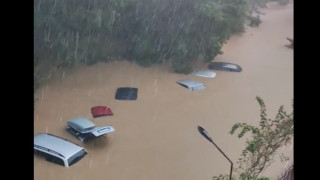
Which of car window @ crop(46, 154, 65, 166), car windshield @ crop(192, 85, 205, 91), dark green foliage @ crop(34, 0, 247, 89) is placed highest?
dark green foliage @ crop(34, 0, 247, 89)

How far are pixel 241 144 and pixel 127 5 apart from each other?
7816 millimetres

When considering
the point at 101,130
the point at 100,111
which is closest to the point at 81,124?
the point at 101,130

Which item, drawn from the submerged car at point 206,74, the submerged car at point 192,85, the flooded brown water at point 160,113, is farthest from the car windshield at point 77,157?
the submerged car at point 206,74

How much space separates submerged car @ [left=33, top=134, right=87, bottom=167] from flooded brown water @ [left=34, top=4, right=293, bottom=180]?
6.3 inches

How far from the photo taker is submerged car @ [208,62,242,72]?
17219 mm

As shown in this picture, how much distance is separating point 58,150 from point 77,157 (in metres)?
0.53

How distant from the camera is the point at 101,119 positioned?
42.0 ft

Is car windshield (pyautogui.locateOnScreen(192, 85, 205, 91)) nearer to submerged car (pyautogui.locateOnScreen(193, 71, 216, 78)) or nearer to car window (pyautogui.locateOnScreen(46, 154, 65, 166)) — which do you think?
submerged car (pyautogui.locateOnScreen(193, 71, 216, 78))

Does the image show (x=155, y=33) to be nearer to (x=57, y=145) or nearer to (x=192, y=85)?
(x=192, y=85)

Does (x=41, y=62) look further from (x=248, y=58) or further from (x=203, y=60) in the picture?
(x=248, y=58)

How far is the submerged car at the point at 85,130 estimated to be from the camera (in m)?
11.3

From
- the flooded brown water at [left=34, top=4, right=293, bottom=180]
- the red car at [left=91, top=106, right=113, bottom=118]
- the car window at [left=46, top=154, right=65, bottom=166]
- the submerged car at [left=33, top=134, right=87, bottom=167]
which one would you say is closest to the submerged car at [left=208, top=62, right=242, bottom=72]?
the flooded brown water at [left=34, top=4, right=293, bottom=180]

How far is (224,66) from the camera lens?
17.4 meters
